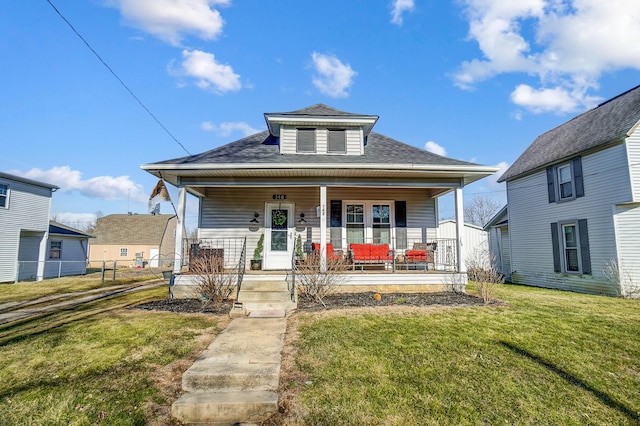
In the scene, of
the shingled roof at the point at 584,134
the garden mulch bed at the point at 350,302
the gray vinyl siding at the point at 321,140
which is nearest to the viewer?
the garden mulch bed at the point at 350,302

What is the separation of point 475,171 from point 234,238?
25.2 ft

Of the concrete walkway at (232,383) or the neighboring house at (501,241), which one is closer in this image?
the concrete walkway at (232,383)

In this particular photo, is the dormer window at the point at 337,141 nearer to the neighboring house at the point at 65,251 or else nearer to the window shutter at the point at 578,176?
the window shutter at the point at 578,176

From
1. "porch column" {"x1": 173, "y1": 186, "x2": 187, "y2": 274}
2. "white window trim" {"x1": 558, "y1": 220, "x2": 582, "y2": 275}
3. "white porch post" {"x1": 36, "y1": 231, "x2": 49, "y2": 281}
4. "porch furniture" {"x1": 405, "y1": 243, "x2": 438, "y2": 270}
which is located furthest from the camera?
"white porch post" {"x1": 36, "y1": 231, "x2": 49, "y2": 281}

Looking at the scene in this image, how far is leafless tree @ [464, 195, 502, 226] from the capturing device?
40938 mm

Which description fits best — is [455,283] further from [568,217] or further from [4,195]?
[4,195]

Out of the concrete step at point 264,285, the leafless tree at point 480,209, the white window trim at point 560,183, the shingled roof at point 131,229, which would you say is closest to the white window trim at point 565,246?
the white window trim at point 560,183

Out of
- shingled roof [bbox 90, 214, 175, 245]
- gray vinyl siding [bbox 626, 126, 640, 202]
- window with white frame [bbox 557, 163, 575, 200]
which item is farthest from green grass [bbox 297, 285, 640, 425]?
shingled roof [bbox 90, 214, 175, 245]

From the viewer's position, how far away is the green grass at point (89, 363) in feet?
9.52

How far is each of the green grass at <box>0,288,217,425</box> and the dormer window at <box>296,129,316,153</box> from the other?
6.39 m

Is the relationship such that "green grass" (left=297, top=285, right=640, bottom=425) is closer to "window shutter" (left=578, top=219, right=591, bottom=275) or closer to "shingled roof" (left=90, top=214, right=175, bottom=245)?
"window shutter" (left=578, top=219, right=591, bottom=275)

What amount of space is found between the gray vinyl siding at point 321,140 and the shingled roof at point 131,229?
97.7 feet

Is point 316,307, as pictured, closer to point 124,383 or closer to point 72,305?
point 124,383

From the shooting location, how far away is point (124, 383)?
340 cm
